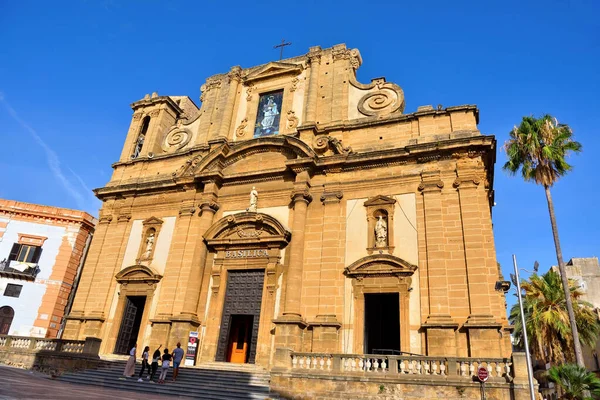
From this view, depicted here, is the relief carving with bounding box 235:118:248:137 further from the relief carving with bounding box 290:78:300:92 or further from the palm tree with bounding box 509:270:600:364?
the palm tree with bounding box 509:270:600:364

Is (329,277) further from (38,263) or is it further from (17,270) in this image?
(17,270)

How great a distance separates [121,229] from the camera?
21.9m

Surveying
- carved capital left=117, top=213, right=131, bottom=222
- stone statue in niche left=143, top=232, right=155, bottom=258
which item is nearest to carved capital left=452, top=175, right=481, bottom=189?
stone statue in niche left=143, top=232, right=155, bottom=258

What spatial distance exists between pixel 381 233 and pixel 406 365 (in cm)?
560

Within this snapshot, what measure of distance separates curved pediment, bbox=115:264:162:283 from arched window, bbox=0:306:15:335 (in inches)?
381

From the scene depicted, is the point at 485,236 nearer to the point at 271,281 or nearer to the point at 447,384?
the point at 447,384

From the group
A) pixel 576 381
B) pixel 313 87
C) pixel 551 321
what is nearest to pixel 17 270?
pixel 313 87

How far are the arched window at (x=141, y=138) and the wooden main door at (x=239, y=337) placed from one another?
12.6 m

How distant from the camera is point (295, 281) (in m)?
16.4

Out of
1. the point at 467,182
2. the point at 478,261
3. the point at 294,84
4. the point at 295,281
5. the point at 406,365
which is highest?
the point at 294,84

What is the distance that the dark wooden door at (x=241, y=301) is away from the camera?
17.2 metres

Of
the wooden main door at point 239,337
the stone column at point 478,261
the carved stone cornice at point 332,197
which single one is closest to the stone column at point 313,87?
the carved stone cornice at point 332,197

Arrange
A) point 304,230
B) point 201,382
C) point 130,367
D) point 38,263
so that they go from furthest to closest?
point 38,263, point 304,230, point 130,367, point 201,382

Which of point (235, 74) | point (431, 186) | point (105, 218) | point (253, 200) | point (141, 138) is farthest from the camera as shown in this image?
point (141, 138)
